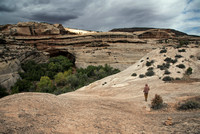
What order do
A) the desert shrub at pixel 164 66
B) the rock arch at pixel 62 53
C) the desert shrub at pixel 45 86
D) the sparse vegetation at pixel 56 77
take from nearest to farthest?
the desert shrub at pixel 164 66 < the desert shrub at pixel 45 86 < the sparse vegetation at pixel 56 77 < the rock arch at pixel 62 53

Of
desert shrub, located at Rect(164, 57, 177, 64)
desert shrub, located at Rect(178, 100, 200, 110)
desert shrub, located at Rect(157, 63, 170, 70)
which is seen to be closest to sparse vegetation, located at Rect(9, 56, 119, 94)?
desert shrub, located at Rect(157, 63, 170, 70)

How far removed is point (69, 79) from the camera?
23.2 metres

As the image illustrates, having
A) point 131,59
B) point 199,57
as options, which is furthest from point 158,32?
point 199,57

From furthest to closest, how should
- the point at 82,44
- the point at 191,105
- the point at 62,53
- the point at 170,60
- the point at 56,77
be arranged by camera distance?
1. the point at 62,53
2. the point at 82,44
3. the point at 56,77
4. the point at 170,60
5. the point at 191,105

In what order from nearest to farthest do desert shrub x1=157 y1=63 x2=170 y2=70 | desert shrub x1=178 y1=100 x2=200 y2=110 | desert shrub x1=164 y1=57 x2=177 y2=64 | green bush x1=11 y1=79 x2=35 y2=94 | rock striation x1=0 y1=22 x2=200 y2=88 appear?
desert shrub x1=178 y1=100 x2=200 y2=110
desert shrub x1=157 y1=63 x2=170 y2=70
desert shrub x1=164 y1=57 x2=177 y2=64
green bush x1=11 y1=79 x2=35 y2=94
rock striation x1=0 y1=22 x2=200 y2=88

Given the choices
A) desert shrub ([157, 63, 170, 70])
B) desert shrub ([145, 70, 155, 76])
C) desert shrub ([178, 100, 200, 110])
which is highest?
desert shrub ([157, 63, 170, 70])

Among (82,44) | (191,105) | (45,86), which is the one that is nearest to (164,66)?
(191,105)

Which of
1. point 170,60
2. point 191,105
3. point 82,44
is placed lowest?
point 191,105

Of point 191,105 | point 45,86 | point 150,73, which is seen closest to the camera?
point 191,105

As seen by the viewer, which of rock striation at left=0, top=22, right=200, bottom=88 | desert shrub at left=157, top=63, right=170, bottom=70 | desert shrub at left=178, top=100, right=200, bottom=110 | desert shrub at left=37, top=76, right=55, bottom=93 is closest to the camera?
desert shrub at left=178, top=100, right=200, bottom=110

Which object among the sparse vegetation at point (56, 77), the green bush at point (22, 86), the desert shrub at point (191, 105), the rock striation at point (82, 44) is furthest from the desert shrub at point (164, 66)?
the green bush at point (22, 86)

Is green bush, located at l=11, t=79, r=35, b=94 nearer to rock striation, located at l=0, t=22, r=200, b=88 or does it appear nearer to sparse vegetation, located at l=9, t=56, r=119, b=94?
sparse vegetation, located at l=9, t=56, r=119, b=94

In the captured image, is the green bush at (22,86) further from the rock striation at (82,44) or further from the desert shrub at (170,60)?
the desert shrub at (170,60)

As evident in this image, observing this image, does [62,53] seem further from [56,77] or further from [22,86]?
[22,86]
